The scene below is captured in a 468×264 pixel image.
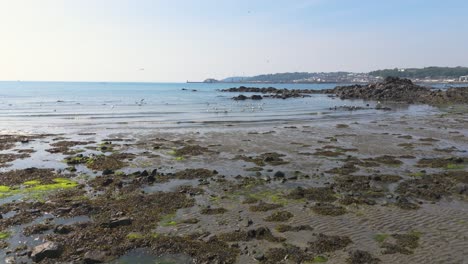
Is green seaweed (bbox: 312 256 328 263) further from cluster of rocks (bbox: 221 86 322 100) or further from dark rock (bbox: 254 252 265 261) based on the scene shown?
cluster of rocks (bbox: 221 86 322 100)

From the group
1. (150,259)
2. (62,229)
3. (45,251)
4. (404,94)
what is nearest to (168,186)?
(62,229)

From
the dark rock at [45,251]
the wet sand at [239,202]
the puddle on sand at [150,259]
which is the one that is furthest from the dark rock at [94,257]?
the dark rock at [45,251]

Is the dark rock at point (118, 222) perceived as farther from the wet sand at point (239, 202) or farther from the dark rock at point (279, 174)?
the dark rock at point (279, 174)

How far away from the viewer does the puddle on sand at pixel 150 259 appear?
1023 cm

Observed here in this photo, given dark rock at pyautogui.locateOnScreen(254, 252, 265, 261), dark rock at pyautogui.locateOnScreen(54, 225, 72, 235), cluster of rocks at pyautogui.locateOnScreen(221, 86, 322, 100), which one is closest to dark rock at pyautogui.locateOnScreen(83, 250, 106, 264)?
dark rock at pyautogui.locateOnScreen(54, 225, 72, 235)

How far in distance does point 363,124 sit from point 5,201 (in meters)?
35.3

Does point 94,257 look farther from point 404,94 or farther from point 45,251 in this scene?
point 404,94

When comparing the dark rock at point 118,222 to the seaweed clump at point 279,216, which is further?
the seaweed clump at point 279,216

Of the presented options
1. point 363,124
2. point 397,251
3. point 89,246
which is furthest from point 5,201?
point 363,124

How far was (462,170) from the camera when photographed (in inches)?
773

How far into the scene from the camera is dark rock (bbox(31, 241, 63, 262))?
10141 millimetres

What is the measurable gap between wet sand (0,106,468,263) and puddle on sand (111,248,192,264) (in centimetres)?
6

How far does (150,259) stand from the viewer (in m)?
10.4

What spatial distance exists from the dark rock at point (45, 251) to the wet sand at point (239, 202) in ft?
0.35
